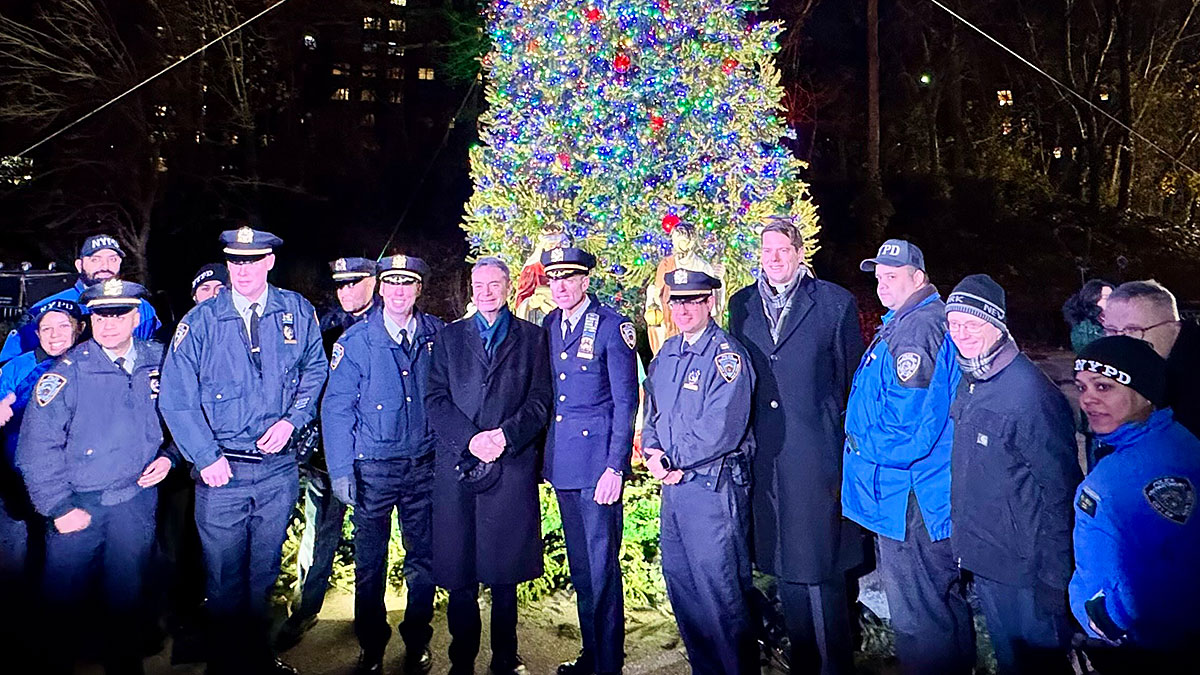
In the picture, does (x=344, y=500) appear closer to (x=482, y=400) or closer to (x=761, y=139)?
(x=482, y=400)

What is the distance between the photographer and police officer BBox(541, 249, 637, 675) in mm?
4047

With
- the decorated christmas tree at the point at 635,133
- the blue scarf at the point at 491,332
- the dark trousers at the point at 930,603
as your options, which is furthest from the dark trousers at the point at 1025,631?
the decorated christmas tree at the point at 635,133

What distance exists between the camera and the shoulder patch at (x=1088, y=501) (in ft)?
9.16

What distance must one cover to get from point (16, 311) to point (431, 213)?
55.5 ft

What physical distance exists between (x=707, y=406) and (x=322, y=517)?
2.69m

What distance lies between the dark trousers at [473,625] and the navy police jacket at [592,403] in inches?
26.4

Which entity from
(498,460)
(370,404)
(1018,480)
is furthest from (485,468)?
(1018,480)

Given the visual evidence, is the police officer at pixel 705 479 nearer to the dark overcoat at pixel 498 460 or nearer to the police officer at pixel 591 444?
the police officer at pixel 591 444

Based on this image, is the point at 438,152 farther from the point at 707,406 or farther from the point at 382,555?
the point at 707,406

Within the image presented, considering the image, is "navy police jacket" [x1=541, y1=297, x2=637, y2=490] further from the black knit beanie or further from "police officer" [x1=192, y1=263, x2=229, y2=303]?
"police officer" [x1=192, y1=263, x2=229, y2=303]

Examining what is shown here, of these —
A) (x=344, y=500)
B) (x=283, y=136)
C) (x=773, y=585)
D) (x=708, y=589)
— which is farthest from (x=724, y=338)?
(x=283, y=136)

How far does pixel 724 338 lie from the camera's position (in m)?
3.86

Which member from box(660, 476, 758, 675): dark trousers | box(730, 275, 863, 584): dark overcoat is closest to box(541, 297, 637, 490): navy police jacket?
box(660, 476, 758, 675): dark trousers

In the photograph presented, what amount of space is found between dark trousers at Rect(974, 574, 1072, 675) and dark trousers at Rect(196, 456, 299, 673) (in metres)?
3.40
